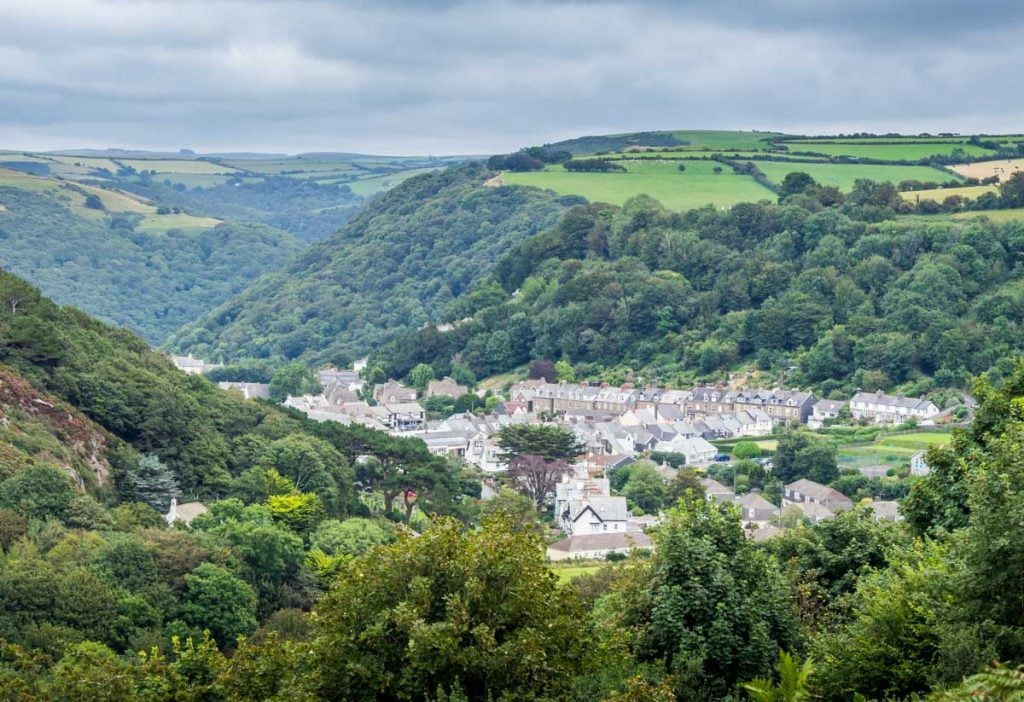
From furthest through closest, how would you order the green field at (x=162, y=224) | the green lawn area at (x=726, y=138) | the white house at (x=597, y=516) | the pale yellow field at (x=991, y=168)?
the green field at (x=162, y=224)
the green lawn area at (x=726, y=138)
the pale yellow field at (x=991, y=168)
the white house at (x=597, y=516)

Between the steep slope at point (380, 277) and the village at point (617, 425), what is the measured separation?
1151 inches

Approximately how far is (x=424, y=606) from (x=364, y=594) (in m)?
0.87

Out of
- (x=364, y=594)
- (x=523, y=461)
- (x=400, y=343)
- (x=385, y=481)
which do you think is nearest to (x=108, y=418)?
(x=385, y=481)

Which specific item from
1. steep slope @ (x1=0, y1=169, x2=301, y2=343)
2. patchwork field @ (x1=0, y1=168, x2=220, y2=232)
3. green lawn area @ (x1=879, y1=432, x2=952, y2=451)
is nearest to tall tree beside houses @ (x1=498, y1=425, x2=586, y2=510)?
green lawn area @ (x1=879, y1=432, x2=952, y2=451)

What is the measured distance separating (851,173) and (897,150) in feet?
35.2

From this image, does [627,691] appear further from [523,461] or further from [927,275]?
[927,275]

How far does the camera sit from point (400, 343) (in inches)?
4048

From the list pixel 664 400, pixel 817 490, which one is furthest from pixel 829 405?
pixel 817 490

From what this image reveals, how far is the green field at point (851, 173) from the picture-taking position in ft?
358

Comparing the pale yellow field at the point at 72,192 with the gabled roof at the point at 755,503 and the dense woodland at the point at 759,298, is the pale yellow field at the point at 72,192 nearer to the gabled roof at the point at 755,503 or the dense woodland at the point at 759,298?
the dense woodland at the point at 759,298

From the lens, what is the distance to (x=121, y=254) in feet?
568

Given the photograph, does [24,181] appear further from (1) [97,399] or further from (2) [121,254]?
(1) [97,399]

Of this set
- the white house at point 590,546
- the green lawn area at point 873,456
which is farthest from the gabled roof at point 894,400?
the white house at point 590,546

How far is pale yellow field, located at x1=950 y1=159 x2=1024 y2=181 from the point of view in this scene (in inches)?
4077
